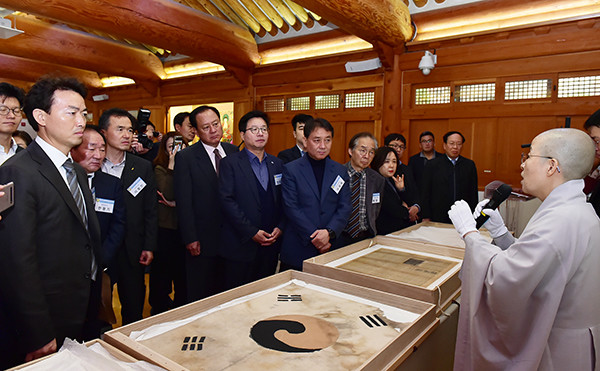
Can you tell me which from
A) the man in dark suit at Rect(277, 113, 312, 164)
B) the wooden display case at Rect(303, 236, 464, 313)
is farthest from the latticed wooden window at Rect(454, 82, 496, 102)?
the wooden display case at Rect(303, 236, 464, 313)

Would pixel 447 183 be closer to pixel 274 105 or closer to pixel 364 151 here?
pixel 364 151

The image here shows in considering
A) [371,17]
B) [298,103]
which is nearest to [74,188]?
[371,17]

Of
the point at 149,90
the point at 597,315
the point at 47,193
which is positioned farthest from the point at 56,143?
the point at 149,90

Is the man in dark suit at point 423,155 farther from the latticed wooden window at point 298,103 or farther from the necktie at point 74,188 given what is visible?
the necktie at point 74,188

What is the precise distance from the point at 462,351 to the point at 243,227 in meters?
1.32

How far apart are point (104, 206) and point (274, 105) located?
17.1 ft

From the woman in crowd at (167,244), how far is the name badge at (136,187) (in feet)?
1.70

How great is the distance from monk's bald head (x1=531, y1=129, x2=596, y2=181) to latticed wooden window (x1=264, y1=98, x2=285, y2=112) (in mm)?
5891

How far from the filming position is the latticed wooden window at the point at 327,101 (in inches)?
247

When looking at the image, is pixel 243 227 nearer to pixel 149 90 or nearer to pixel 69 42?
pixel 69 42

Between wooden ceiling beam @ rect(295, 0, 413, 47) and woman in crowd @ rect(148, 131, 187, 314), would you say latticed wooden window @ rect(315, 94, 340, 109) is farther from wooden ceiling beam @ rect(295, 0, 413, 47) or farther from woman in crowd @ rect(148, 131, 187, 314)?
woman in crowd @ rect(148, 131, 187, 314)

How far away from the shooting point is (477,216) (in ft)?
5.09

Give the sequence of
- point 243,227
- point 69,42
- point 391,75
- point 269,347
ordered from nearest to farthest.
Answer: point 269,347 < point 243,227 < point 391,75 < point 69,42

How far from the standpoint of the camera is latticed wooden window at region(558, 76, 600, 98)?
4.15 m
